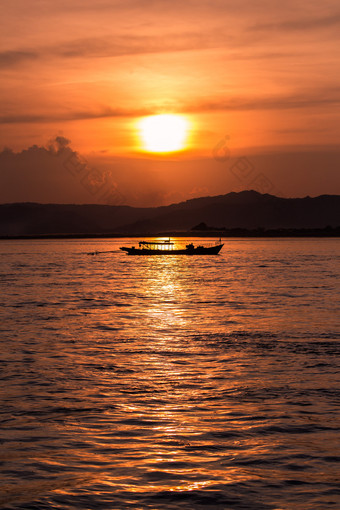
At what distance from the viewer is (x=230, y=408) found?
52.8ft

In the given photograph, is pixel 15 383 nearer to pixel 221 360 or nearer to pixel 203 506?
pixel 221 360

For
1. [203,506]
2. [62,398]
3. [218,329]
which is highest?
[218,329]

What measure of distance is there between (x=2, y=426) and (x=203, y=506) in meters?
6.24

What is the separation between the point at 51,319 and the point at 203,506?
2789cm

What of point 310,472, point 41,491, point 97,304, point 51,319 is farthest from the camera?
point 97,304

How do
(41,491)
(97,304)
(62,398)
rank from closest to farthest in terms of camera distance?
1. (41,491)
2. (62,398)
3. (97,304)

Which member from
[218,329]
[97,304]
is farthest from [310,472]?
[97,304]

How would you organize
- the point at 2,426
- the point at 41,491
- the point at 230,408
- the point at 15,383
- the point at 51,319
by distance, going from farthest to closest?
the point at 51,319 → the point at 15,383 → the point at 230,408 → the point at 2,426 → the point at 41,491

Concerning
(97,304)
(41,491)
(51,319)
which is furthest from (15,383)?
(97,304)

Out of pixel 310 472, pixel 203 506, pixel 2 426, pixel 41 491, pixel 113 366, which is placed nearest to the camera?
pixel 203 506

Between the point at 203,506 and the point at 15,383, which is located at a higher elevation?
the point at 15,383

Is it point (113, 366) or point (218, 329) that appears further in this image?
point (218, 329)

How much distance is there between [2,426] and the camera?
48.0 feet

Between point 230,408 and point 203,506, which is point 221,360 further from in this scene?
point 203,506
